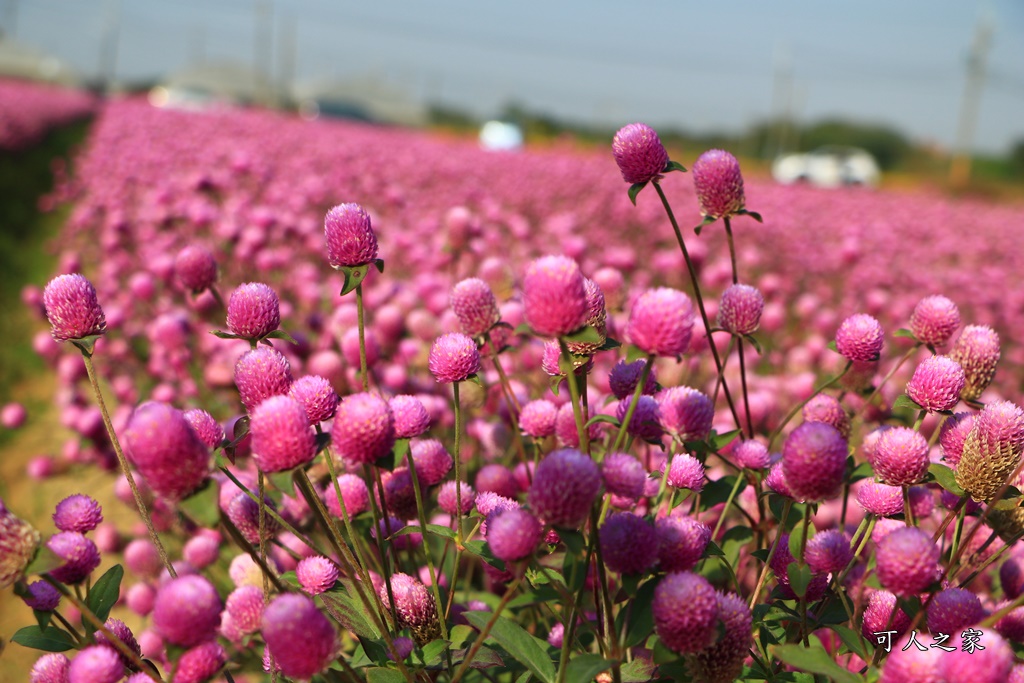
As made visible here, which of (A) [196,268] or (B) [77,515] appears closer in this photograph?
(B) [77,515]

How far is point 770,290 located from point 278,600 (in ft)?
7.71

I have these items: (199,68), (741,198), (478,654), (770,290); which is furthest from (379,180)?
(199,68)

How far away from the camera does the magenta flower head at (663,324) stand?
788mm

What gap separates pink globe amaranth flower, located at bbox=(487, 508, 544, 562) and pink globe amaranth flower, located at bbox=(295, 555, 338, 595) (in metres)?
0.37

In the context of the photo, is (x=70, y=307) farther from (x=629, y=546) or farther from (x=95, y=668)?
(x=629, y=546)

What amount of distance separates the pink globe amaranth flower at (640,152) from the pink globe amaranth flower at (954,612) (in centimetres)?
69

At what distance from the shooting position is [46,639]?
95 centimetres

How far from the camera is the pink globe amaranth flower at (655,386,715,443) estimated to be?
3.26ft

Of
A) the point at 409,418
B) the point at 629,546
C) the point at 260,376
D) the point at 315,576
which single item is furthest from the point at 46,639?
the point at 629,546

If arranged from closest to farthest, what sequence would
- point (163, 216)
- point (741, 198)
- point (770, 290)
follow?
point (741, 198)
point (770, 290)
point (163, 216)

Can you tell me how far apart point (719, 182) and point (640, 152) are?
8.5 inches

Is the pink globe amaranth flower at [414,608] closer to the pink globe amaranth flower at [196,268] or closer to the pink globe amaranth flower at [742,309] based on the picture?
the pink globe amaranth flower at [742,309]

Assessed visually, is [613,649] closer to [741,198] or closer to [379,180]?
[741,198]

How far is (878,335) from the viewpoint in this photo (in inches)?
47.9
